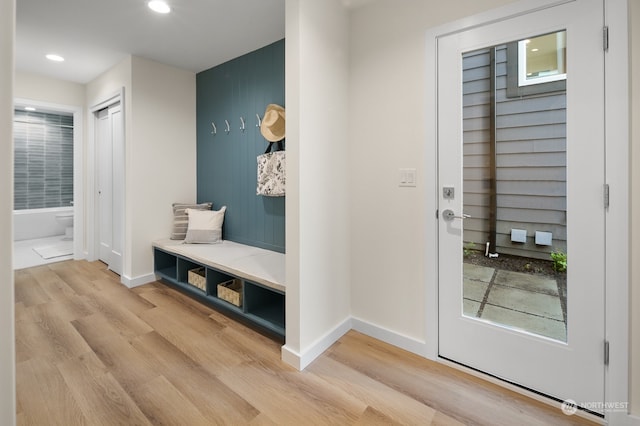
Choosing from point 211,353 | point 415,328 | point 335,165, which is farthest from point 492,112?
point 211,353

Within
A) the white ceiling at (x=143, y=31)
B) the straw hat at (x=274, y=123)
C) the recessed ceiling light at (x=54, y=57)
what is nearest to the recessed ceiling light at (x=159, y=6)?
the white ceiling at (x=143, y=31)

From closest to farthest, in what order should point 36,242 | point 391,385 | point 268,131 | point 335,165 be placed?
point 391,385, point 335,165, point 268,131, point 36,242

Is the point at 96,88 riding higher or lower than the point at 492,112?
higher

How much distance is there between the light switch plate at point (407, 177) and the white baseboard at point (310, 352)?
1.14 metres

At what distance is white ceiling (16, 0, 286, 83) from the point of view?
223cm

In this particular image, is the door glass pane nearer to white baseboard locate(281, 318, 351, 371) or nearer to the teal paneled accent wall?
white baseboard locate(281, 318, 351, 371)

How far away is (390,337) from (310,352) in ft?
1.95

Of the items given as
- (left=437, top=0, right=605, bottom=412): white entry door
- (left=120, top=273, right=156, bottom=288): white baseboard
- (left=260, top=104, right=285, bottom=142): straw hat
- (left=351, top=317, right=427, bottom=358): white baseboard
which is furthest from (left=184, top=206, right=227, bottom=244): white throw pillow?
(left=437, top=0, right=605, bottom=412): white entry door

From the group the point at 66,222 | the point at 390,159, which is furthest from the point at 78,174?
the point at 390,159

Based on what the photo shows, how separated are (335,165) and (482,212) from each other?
994 mm

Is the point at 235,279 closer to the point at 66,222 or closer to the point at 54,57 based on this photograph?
the point at 54,57

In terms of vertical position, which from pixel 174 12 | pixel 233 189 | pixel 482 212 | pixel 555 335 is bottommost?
pixel 555 335

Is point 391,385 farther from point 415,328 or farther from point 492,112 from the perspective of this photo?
point 492,112

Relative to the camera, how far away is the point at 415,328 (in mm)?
1990
